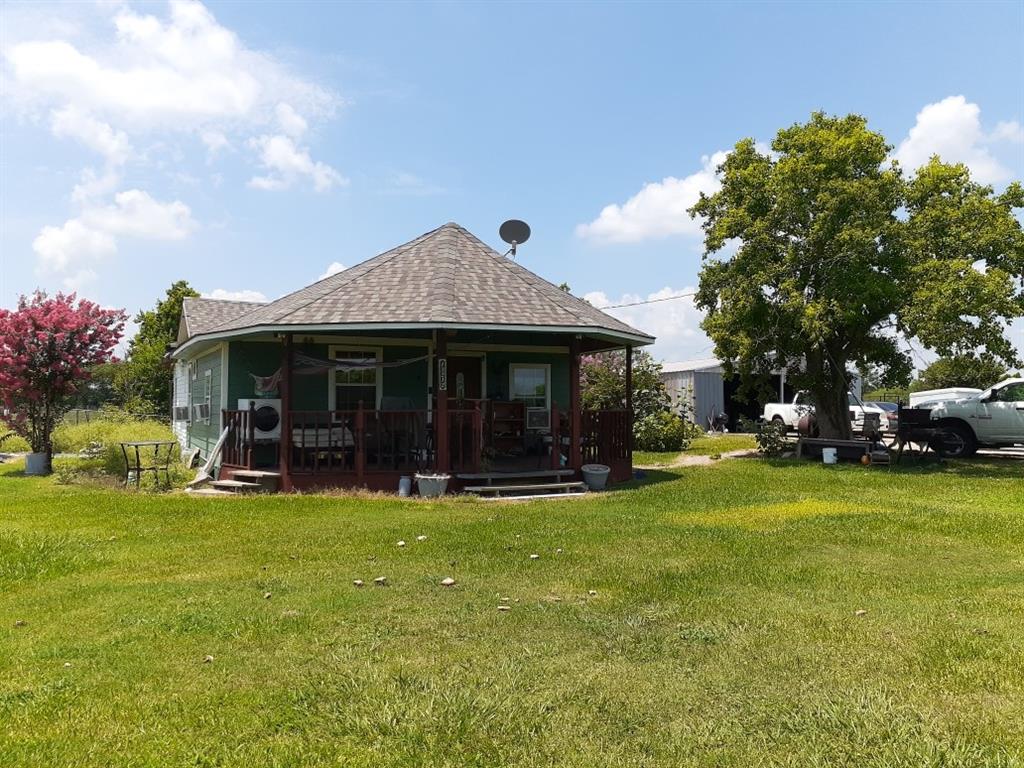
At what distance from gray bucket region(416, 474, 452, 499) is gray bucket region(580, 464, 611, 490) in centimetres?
247

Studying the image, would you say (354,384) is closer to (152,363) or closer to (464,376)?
(464,376)

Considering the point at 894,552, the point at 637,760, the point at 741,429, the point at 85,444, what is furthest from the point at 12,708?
the point at 741,429

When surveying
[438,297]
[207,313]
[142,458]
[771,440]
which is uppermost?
[207,313]

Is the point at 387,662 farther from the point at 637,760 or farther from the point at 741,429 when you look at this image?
the point at 741,429

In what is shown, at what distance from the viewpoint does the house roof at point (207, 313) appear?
56.4ft

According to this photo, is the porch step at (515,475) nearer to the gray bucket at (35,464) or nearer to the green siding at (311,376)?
the green siding at (311,376)

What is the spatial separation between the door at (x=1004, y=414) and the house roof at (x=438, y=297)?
9366mm

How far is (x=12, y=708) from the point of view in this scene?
11.3 ft

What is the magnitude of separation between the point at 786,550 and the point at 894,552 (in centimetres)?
101

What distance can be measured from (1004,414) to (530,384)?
11.1 meters

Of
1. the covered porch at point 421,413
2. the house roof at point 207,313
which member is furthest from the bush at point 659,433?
the house roof at point 207,313

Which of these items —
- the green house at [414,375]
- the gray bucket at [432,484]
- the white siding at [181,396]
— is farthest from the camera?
the white siding at [181,396]

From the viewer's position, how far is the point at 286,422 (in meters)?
11.8

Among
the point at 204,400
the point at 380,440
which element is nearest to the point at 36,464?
the point at 204,400
